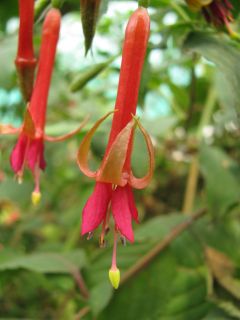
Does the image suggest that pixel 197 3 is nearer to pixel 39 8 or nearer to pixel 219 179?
pixel 39 8

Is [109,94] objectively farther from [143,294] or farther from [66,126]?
[143,294]

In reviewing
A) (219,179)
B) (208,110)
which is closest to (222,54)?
(219,179)

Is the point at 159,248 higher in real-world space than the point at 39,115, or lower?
lower

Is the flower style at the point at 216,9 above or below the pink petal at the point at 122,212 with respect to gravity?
above

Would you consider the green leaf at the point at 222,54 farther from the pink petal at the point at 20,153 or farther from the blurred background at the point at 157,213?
the pink petal at the point at 20,153

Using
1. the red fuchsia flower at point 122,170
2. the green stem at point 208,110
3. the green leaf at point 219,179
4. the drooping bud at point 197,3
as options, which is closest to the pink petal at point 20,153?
the red fuchsia flower at point 122,170

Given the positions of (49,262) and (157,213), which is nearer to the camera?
(49,262)
